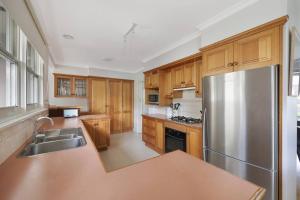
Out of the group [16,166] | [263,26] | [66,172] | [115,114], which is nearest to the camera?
[66,172]

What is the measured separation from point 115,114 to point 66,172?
4659 millimetres

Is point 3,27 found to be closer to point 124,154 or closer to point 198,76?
point 198,76

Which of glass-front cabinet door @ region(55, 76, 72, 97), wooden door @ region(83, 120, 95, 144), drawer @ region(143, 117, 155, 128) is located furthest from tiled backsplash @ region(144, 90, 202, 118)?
glass-front cabinet door @ region(55, 76, 72, 97)

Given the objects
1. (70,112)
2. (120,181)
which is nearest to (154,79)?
(70,112)

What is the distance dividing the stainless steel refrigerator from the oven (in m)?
0.63

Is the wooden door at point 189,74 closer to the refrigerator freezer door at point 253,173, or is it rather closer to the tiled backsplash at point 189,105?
the tiled backsplash at point 189,105

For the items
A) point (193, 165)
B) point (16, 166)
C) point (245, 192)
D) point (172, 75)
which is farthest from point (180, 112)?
point (16, 166)

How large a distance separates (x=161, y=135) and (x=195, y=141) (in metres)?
1.07

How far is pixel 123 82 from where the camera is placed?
221 inches

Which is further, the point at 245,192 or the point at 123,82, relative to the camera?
the point at 123,82

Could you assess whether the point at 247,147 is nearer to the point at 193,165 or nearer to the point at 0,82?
the point at 193,165

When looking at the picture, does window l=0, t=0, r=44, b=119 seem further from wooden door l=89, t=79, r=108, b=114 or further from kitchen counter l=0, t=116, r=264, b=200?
wooden door l=89, t=79, r=108, b=114

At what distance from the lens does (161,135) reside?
10.8 feet

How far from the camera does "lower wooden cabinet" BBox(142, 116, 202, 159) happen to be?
2.34 meters
